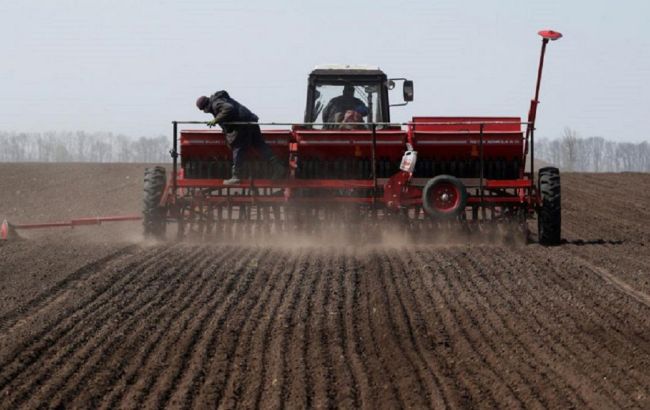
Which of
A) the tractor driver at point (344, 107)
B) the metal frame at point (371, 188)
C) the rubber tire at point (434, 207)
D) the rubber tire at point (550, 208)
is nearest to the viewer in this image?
the rubber tire at point (434, 207)

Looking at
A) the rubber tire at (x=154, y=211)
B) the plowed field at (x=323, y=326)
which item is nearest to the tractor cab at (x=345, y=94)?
the rubber tire at (x=154, y=211)

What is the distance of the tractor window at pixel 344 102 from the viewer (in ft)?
52.7

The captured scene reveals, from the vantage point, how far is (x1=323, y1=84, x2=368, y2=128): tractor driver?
16047 millimetres

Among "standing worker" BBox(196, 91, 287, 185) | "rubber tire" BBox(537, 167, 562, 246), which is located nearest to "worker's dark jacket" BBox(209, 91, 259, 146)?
"standing worker" BBox(196, 91, 287, 185)

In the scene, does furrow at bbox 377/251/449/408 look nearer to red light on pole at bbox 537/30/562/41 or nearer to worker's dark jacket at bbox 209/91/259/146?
worker's dark jacket at bbox 209/91/259/146

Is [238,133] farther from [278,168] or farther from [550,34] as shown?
[550,34]

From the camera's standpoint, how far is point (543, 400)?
23.4ft

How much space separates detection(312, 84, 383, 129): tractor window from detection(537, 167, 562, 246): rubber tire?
10.0ft

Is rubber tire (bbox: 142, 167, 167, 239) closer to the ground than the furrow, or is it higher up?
higher up

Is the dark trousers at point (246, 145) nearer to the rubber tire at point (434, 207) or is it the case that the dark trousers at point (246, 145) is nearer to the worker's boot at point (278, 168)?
the worker's boot at point (278, 168)

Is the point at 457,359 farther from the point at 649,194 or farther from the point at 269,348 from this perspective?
the point at 649,194

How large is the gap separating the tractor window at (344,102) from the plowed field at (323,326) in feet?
9.39

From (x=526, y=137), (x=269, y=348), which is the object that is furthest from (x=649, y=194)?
(x=269, y=348)

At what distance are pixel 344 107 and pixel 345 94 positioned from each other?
22 cm
